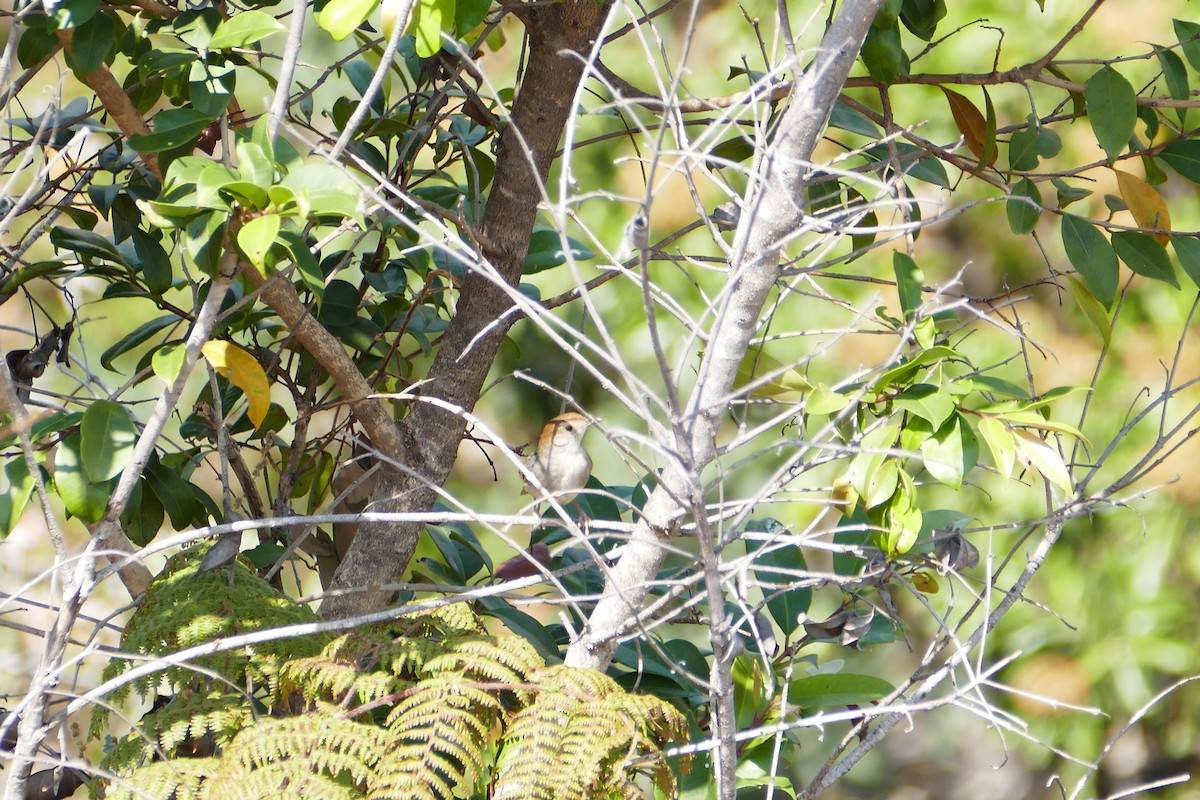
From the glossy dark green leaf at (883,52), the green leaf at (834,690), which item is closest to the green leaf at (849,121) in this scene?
the glossy dark green leaf at (883,52)

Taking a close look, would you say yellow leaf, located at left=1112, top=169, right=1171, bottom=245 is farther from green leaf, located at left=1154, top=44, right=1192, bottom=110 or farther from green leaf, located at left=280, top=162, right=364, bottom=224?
green leaf, located at left=280, top=162, right=364, bottom=224

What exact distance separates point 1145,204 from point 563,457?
905 mm

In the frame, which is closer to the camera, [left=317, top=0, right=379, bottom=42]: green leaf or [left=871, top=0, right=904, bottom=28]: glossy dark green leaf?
[left=317, top=0, right=379, bottom=42]: green leaf

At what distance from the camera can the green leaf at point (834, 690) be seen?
1163 mm

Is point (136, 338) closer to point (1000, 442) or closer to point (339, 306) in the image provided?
point (339, 306)

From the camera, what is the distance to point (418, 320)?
1541 millimetres

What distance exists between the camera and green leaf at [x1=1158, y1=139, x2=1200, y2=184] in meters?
1.13

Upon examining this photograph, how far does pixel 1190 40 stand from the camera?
1.09 metres

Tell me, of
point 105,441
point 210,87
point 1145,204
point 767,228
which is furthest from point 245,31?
point 1145,204

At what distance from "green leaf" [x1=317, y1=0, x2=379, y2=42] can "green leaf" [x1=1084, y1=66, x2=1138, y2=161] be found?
740mm

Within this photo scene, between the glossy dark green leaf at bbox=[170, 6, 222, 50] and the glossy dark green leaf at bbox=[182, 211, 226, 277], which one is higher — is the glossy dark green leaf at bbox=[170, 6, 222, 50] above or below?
above

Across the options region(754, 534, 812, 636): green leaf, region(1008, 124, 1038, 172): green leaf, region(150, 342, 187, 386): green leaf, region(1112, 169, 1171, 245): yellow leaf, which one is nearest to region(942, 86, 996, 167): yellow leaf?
region(1008, 124, 1038, 172): green leaf

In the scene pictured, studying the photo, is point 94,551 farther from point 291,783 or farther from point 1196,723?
point 1196,723

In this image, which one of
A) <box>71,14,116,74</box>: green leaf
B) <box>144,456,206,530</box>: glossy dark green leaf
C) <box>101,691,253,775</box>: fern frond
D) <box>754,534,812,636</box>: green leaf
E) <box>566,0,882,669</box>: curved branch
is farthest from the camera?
<box>754,534,812,636</box>: green leaf
